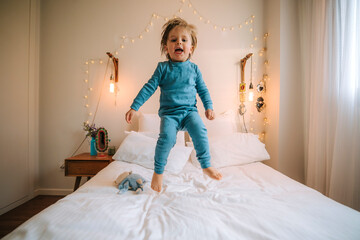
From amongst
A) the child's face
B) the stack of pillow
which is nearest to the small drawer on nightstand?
the stack of pillow

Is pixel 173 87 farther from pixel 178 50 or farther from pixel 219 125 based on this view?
pixel 219 125

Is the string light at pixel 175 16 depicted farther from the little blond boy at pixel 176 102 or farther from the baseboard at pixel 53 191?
the baseboard at pixel 53 191

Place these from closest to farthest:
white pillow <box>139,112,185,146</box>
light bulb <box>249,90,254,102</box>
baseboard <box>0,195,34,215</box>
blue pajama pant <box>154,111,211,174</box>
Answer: blue pajama pant <box>154,111,211,174</box> → baseboard <box>0,195,34,215</box> → white pillow <box>139,112,185,146</box> → light bulb <box>249,90,254,102</box>

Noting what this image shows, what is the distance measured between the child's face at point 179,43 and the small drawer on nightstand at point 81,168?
1494 mm

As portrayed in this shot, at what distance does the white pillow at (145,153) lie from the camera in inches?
63.0

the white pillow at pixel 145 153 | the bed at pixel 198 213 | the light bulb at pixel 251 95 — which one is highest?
the light bulb at pixel 251 95

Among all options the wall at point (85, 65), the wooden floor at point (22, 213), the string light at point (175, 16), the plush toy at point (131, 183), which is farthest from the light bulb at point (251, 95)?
the wooden floor at point (22, 213)

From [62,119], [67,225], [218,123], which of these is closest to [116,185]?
[67,225]

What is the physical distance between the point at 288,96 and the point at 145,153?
190cm

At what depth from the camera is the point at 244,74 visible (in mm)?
2367

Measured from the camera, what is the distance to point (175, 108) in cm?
111

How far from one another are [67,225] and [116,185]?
1.61 ft

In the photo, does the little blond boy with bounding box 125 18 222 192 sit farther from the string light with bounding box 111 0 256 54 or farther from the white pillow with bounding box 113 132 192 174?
the string light with bounding box 111 0 256 54

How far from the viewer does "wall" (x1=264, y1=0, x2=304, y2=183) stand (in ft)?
6.98
